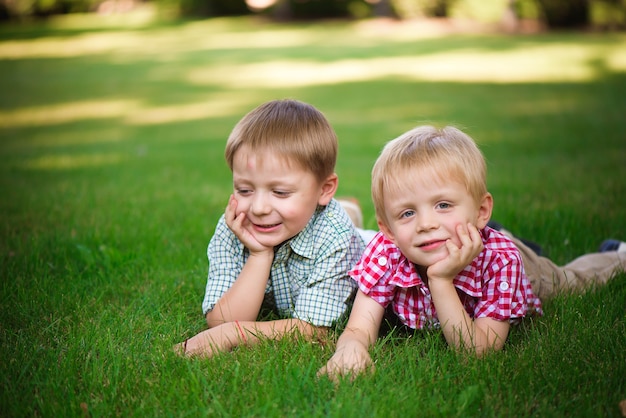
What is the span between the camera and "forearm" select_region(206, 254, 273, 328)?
119 inches

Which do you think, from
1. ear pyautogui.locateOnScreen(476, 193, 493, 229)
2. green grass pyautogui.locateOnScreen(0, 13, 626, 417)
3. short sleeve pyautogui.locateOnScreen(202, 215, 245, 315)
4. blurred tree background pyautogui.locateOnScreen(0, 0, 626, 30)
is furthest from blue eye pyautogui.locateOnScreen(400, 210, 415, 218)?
blurred tree background pyautogui.locateOnScreen(0, 0, 626, 30)

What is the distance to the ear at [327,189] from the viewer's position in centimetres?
312

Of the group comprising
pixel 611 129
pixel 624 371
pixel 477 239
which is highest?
pixel 477 239

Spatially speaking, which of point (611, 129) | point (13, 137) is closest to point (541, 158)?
point (611, 129)

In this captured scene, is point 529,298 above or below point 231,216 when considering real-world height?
below

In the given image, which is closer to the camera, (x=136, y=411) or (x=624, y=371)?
(x=136, y=411)

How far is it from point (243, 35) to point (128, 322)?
87.6ft

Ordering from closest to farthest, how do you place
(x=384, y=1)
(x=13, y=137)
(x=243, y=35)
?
(x=13, y=137)
(x=243, y=35)
(x=384, y=1)

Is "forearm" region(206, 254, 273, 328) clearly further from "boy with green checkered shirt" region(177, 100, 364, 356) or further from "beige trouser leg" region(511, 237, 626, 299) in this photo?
"beige trouser leg" region(511, 237, 626, 299)

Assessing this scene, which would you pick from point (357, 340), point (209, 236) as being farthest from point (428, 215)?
point (209, 236)

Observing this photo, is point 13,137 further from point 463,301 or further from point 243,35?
point 243,35

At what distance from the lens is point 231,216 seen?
9.80 feet

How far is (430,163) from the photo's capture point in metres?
2.70

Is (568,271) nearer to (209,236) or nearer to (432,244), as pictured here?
(432,244)
